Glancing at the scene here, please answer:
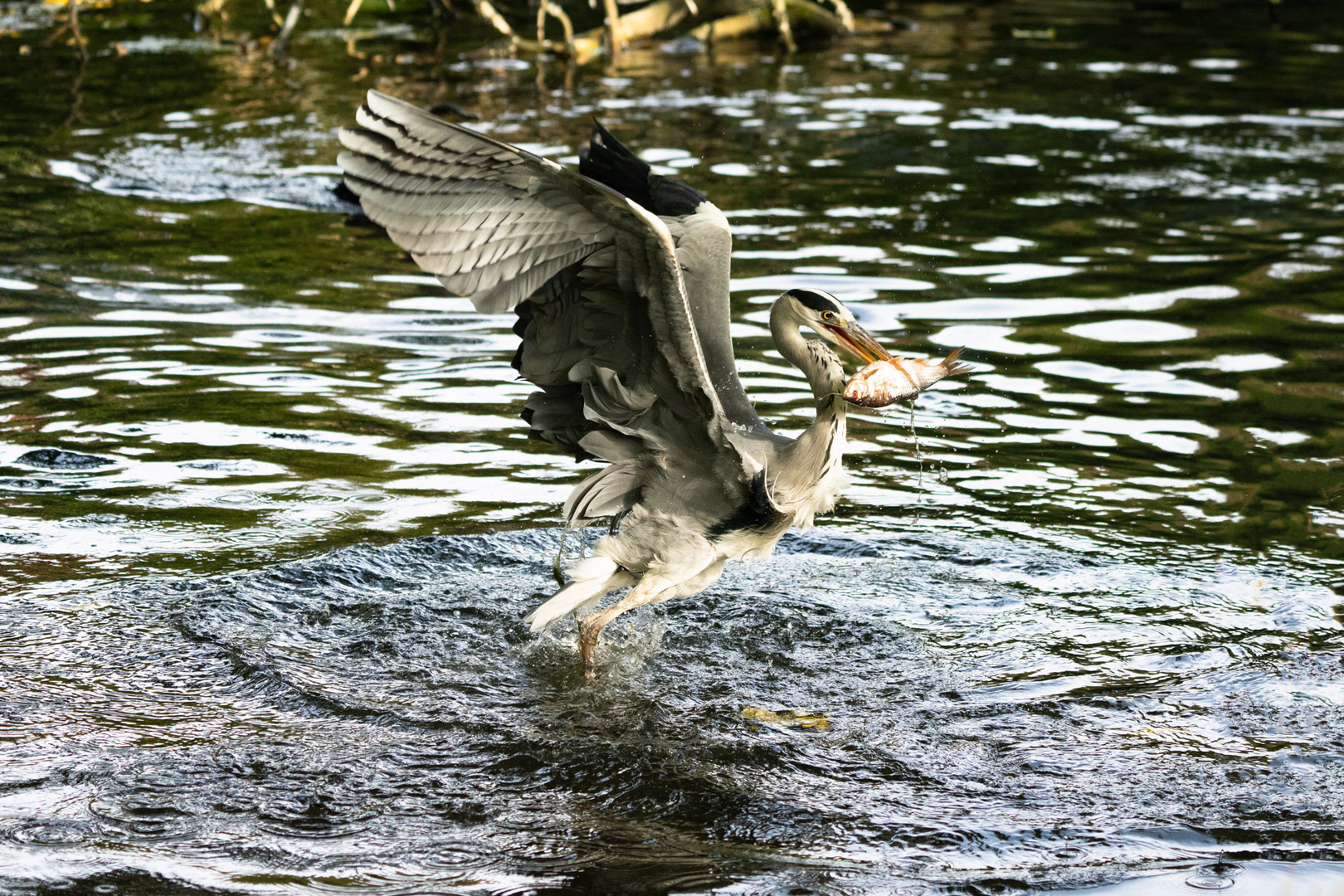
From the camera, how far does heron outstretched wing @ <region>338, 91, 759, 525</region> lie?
14.9ft

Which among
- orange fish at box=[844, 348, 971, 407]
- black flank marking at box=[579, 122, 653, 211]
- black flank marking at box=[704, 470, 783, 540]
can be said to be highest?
black flank marking at box=[579, 122, 653, 211]

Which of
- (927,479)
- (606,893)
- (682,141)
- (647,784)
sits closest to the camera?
(606,893)

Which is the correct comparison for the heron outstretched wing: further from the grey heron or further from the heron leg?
the heron leg

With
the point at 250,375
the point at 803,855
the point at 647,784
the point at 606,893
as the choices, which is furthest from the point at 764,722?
the point at 250,375

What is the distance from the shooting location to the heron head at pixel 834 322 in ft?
17.9

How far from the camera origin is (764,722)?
5.02 metres

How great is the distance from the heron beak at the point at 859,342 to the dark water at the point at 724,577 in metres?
1.09

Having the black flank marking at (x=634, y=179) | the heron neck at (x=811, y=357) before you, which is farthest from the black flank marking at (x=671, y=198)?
the heron neck at (x=811, y=357)

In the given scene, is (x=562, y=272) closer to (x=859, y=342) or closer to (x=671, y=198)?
(x=671, y=198)

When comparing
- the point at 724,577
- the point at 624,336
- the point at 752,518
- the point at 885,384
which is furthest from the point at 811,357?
the point at 724,577

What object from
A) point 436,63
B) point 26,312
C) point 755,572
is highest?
point 436,63

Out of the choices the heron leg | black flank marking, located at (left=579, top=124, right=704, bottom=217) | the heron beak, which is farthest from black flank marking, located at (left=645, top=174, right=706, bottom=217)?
the heron leg

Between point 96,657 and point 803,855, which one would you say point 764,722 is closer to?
point 803,855

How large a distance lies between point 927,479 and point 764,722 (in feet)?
8.12
